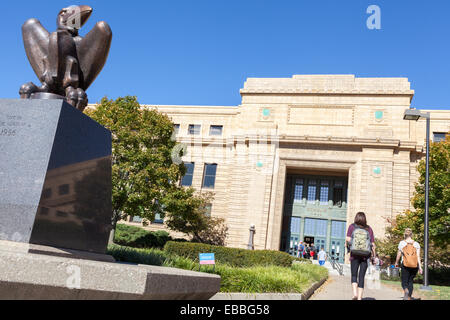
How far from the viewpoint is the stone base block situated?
3357 millimetres

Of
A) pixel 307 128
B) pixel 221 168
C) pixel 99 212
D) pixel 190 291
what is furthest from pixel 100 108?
pixel 190 291

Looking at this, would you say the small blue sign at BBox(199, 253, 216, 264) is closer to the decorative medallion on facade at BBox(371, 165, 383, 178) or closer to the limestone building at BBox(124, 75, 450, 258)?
the limestone building at BBox(124, 75, 450, 258)

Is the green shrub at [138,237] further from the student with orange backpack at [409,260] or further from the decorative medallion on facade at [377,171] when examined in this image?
the student with orange backpack at [409,260]

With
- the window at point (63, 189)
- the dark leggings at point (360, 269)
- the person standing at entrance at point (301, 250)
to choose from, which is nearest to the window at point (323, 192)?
Answer: the person standing at entrance at point (301, 250)

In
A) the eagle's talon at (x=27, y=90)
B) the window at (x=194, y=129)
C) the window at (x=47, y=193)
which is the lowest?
the window at (x=47, y=193)

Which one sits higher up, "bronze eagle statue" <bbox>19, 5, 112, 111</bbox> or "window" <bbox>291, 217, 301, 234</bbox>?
"bronze eagle statue" <bbox>19, 5, 112, 111</bbox>

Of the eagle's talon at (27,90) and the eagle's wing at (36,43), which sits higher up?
the eagle's wing at (36,43)

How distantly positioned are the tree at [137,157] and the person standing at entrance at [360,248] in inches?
673

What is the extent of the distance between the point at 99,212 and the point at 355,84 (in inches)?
1250

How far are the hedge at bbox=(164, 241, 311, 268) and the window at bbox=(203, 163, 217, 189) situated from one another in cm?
1439

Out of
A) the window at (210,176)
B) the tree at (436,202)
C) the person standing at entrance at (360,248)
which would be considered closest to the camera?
the person standing at entrance at (360,248)

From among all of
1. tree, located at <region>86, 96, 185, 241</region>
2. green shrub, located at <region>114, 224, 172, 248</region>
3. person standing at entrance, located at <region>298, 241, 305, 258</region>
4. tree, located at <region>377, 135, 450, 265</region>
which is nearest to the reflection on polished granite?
tree, located at <region>86, 96, 185, 241</region>

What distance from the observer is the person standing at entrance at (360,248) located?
7766 mm

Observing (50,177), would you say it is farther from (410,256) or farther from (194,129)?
(194,129)
